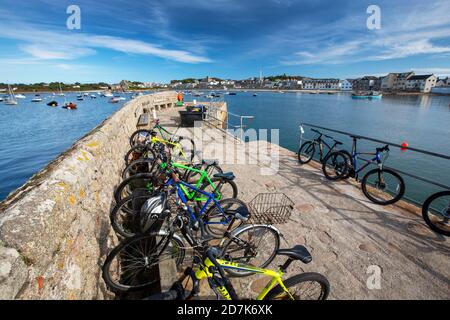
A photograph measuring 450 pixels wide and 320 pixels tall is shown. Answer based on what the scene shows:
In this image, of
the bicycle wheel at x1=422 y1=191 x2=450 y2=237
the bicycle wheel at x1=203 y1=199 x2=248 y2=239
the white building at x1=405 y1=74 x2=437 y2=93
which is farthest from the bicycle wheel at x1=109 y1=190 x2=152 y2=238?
the white building at x1=405 y1=74 x2=437 y2=93

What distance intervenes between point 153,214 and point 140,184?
1.88 metres

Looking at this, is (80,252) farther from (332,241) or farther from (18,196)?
(332,241)

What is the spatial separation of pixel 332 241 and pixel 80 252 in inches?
143

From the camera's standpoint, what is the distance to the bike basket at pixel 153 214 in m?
2.39

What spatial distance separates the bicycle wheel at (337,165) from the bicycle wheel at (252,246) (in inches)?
135

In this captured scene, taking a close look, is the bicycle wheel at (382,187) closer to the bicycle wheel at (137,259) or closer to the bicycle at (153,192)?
the bicycle at (153,192)

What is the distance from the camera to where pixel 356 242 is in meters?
3.43

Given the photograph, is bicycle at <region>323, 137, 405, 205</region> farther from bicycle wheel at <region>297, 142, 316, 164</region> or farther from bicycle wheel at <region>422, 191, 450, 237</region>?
bicycle wheel at <region>297, 142, 316, 164</region>

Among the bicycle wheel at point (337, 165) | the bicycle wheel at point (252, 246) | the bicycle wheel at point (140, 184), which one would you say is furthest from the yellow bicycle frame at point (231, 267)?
the bicycle wheel at point (337, 165)

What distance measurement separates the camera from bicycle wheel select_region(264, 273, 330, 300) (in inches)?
80.7

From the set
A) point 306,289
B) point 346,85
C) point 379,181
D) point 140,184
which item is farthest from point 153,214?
point 346,85
